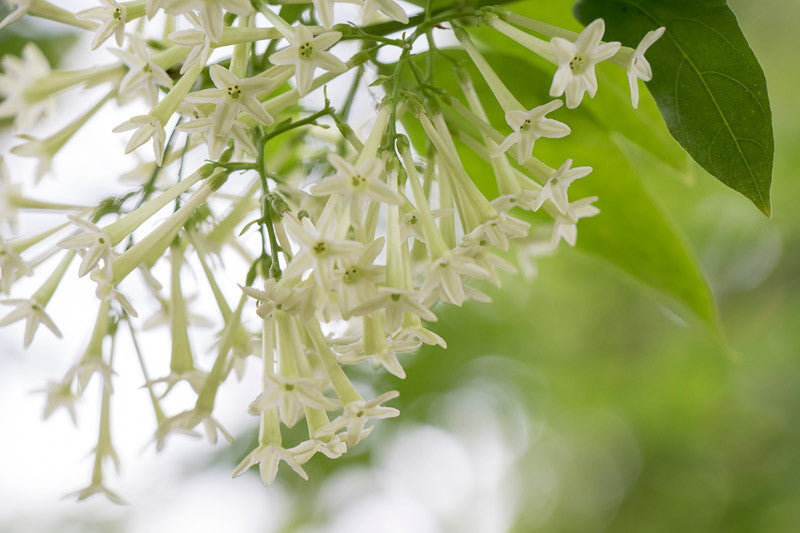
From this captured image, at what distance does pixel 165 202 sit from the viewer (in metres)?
0.94

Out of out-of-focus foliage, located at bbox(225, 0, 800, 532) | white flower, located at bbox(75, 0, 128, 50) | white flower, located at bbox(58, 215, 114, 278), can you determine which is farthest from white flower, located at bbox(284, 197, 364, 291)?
out-of-focus foliage, located at bbox(225, 0, 800, 532)

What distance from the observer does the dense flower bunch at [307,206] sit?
0.74 metres

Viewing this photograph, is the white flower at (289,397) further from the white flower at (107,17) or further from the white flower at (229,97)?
the white flower at (107,17)

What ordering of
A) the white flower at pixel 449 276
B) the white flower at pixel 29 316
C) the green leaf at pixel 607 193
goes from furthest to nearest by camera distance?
the green leaf at pixel 607 193, the white flower at pixel 29 316, the white flower at pixel 449 276

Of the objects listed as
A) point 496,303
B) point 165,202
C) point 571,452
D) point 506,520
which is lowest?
point 506,520

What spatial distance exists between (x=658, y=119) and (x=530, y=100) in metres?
0.30

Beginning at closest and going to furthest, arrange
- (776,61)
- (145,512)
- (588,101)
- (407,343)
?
1. (407,343)
2. (588,101)
3. (776,61)
4. (145,512)

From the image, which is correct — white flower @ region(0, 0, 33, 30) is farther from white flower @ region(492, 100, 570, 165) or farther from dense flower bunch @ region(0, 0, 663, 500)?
white flower @ region(492, 100, 570, 165)

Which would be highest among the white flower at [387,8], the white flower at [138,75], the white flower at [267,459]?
the white flower at [387,8]

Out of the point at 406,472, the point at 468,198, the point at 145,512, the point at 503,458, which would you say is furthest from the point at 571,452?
the point at 468,198

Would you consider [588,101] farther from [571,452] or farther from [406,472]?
[571,452]

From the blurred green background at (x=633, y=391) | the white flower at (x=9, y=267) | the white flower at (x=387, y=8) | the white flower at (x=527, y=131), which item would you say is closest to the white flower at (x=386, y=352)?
the white flower at (x=527, y=131)

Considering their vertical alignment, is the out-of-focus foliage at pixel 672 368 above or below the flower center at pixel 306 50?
below

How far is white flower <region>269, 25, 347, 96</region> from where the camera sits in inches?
29.3
